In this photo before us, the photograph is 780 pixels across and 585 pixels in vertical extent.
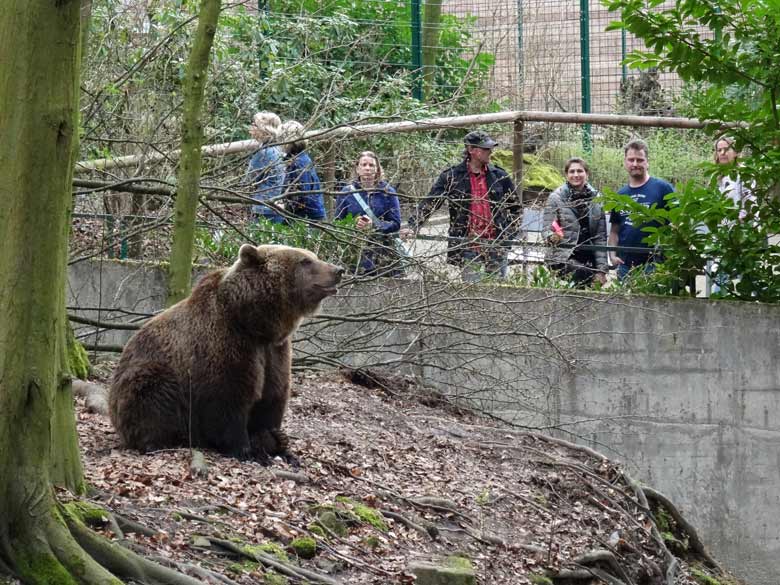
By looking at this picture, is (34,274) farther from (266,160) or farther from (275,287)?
(266,160)

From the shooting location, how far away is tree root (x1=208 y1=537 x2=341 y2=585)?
19.6ft

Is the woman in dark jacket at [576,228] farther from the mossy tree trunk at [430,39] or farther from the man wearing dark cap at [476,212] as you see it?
the mossy tree trunk at [430,39]

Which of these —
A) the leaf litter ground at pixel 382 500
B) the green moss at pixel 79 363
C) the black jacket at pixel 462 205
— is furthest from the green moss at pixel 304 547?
the black jacket at pixel 462 205

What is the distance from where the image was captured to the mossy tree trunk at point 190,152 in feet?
29.2

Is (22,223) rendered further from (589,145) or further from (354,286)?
(589,145)

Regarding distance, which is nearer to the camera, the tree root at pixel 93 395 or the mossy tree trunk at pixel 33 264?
the mossy tree trunk at pixel 33 264

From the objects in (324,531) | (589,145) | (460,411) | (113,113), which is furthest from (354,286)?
(324,531)

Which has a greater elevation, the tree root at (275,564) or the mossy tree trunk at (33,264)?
the mossy tree trunk at (33,264)

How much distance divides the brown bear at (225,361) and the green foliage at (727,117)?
471cm

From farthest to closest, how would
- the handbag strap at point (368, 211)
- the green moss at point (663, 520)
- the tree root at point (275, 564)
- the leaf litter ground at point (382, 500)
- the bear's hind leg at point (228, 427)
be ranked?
the handbag strap at point (368, 211), the green moss at point (663, 520), the bear's hind leg at point (228, 427), the leaf litter ground at point (382, 500), the tree root at point (275, 564)

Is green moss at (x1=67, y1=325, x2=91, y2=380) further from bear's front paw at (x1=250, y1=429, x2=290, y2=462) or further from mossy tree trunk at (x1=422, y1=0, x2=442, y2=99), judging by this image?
mossy tree trunk at (x1=422, y1=0, x2=442, y2=99)

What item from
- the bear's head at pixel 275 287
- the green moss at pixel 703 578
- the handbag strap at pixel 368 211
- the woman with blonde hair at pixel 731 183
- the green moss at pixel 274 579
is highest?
the woman with blonde hair at pixel 731 183

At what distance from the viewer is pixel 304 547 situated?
21.1ft

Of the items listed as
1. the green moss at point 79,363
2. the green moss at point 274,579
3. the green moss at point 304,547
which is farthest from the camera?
the green moss at point 79,363
